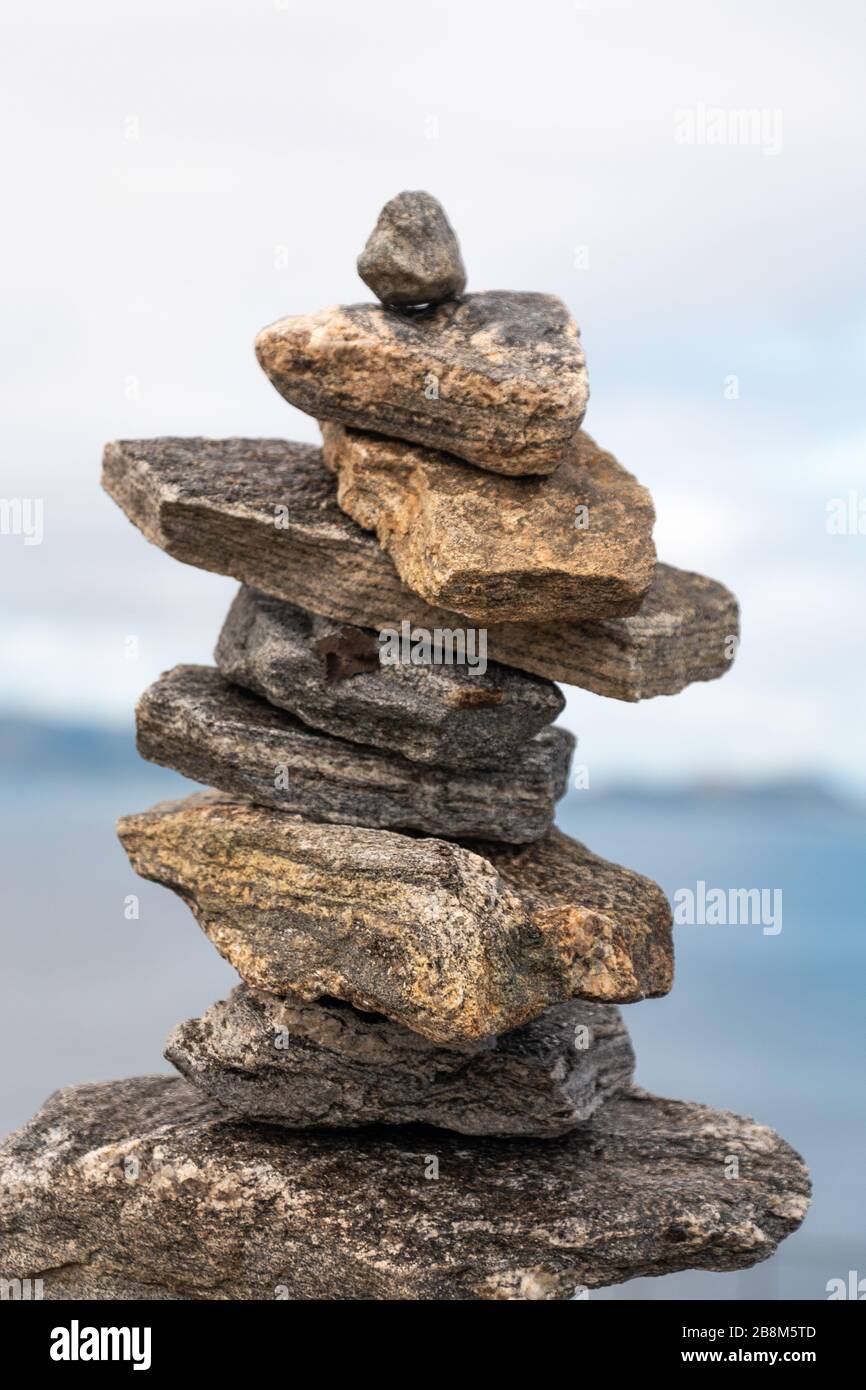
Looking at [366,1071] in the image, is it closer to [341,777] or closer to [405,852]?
[405,852]

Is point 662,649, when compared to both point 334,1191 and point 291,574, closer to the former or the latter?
point 291,574

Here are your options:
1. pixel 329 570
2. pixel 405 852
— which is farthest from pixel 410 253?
pixel 405 852

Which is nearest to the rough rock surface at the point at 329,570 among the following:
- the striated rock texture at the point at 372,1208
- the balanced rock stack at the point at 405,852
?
the balanced rock stack at the point at 405,852

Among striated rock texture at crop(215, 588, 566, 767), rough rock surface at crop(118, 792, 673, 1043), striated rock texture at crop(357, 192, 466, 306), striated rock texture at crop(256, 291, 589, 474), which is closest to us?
rough rock surface at crop(118, 792, 673, 1043)

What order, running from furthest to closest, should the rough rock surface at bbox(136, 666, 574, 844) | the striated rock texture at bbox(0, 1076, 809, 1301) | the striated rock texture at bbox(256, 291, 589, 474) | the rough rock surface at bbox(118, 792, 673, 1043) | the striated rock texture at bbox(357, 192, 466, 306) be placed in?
the rough rock surface at bbox(136, 666, 574, 844), the striated rock texture at bbox(0, 1076, 809, 1301), the striated rock texture at bbox(357, 192, 466, 306), the striated rock texture at bbox(256, 291, 589, 474), the rough rock surface at bbox(118, 792, 673, 1043)

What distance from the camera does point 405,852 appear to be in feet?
38.1

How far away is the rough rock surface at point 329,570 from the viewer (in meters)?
12.4

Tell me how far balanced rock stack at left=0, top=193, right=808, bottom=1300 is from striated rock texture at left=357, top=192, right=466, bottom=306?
3 cm

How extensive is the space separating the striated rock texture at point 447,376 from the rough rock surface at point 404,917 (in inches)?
109

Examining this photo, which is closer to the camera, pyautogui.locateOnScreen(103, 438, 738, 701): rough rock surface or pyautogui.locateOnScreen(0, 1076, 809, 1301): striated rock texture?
pyautogui.locateOnScreen(0, 1076, 809, 1301): striated rock texture

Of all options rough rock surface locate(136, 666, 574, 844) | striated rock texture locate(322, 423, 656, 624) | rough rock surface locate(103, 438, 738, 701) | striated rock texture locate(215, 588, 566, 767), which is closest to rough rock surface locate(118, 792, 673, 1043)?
rough rock surface locate(136, 666, 574, 844)

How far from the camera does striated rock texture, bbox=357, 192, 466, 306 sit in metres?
12.0

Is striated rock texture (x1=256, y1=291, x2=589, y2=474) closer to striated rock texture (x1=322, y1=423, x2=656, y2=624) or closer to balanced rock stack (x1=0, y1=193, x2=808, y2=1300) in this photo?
balanced rock stack (x1=0, y1=193, x2=808, y2=1300)

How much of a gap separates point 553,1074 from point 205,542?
15.3ft
